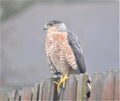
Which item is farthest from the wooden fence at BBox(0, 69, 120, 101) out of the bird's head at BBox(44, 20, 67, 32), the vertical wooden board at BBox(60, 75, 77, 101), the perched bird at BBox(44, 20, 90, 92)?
the bird's head at BBox(44, 20, 67, 32)

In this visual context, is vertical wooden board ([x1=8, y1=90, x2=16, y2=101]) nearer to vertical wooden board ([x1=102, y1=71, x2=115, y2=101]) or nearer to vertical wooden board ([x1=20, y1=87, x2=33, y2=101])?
vertical wooden board ([x1=20, y1=87, x2=33, y2=101])

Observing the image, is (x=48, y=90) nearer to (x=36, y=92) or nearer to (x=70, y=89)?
(x=36, y=92)

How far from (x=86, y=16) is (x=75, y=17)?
0.86 m

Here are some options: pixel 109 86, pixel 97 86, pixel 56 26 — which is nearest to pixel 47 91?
pixel 97 86

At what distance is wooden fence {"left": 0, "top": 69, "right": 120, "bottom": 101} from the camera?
13.4 feet

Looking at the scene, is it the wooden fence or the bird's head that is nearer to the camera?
the wooden fence

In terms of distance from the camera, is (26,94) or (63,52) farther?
(63,52)

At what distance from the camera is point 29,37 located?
27.1 m

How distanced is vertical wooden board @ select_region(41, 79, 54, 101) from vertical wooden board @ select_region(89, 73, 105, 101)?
671mm

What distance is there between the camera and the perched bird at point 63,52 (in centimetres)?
550

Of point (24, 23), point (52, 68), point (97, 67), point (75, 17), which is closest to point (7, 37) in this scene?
point (24, 23)

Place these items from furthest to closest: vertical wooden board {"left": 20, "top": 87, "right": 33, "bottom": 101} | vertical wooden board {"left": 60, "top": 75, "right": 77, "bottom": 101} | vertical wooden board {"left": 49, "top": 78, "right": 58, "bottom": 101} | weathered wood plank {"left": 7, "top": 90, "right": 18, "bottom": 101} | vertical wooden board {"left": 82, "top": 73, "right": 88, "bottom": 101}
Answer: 1. weathered wood plank {"left": 7, "top": 90, "right": 18, "bottom": 101}
2. vertical wooden board {"left": 20, "top": 87, "right": 33, "bottom": 101}
3. vertical wooden board {"left": 49, "top": 78, "right": 58, "bottom": 101}
4. vertical wooden board {"left": 60, "top": 75, "right": 77, "bottom": 101}
5. vertical wooden board {"left": 82, "top": 73, "right": 88, "bottom": 101}

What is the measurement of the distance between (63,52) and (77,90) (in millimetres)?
1231

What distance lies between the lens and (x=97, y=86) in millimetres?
4227
